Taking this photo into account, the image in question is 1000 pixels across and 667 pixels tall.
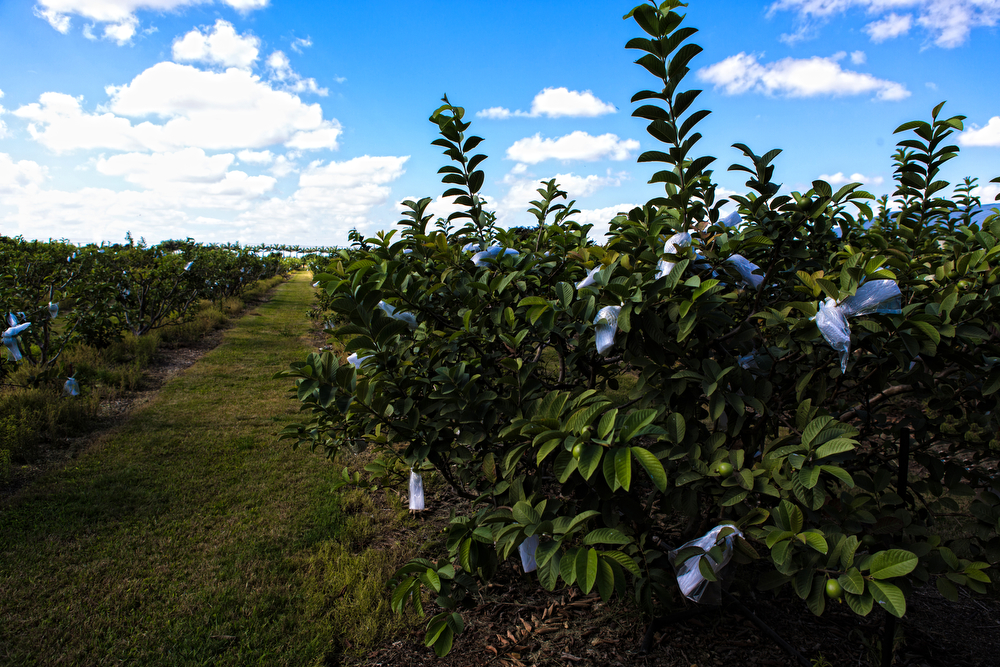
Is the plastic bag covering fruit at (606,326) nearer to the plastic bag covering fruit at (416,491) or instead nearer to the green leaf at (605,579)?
the green leaf at (605,579)

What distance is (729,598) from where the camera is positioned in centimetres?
259

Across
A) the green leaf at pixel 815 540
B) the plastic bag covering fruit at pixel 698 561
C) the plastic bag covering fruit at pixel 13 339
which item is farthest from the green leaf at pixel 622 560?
the plastic bag covering fruit at pixel 13 339

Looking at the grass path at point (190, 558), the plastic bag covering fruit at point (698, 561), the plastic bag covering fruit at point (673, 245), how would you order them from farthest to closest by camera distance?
1. the grass path at point (190, 558)
2. the plastic bag covering fruit at point (673, 245)
3. the plastic bag covering fruit at point (698, 561)

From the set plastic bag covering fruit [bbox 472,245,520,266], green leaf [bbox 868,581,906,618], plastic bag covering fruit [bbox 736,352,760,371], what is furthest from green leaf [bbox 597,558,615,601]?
plastic bag covering fruit [bbox 472,245,520,266]

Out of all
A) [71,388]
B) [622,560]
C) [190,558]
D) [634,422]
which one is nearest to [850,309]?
[634,422]

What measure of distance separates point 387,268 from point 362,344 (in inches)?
11.5

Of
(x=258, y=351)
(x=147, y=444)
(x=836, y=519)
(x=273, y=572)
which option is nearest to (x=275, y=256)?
(x=258, y=351)

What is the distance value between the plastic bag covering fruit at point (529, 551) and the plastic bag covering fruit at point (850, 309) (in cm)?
97

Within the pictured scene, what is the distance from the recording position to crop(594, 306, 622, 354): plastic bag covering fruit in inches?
62.4

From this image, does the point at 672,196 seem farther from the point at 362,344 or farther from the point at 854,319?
the point at 362,344

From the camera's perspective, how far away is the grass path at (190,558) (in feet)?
8.36

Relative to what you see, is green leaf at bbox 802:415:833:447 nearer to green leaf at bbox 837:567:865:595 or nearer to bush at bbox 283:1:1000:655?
bush at bbox 283:1:1000:655

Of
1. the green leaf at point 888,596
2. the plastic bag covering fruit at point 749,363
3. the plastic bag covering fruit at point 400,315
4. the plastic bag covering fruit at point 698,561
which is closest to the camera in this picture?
the green leaf at point 888,596

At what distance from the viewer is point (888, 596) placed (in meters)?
1.23
